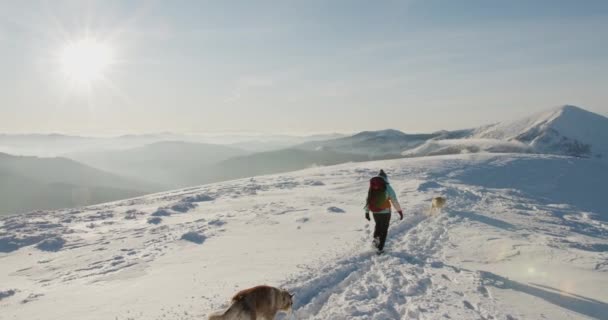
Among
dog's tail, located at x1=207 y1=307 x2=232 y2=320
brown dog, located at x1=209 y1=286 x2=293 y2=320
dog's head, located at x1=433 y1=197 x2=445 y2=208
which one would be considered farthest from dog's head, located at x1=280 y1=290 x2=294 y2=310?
dog's head, located at x1=433 y1=197 x2=445 y2=208

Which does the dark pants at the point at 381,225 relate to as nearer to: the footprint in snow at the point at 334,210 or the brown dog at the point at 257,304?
the brown dog at the point at 257,304

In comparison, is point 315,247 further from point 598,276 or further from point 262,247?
point 598,276

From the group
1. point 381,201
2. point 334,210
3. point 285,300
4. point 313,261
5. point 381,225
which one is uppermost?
point 381,201

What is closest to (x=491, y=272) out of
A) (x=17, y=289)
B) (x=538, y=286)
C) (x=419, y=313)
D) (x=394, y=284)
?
(x=538, y=286)

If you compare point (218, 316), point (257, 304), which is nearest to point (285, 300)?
point (257, 304)

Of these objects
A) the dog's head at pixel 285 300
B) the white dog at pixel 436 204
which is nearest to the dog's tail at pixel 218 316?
the dog's head at pixel 285 300

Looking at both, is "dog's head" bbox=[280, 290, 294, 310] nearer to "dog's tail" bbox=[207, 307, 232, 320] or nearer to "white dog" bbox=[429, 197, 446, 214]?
"dog's tail" bbox=[207, 307, 232, 320]

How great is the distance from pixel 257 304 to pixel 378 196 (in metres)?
5.94

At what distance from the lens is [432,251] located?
11742mm

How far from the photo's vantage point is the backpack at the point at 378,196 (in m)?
10.9

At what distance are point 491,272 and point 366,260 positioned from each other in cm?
310

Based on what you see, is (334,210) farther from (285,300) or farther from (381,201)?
(285,300)

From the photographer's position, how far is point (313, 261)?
10.1 m

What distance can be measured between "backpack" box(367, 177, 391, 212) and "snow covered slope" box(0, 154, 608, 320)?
4.66 feet
